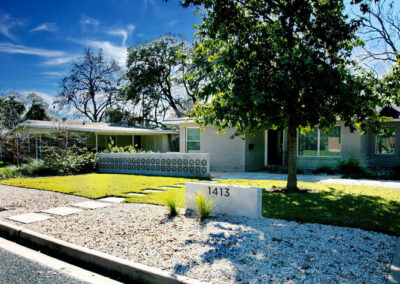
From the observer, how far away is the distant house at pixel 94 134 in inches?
649

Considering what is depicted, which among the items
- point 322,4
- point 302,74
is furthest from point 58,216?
point 322,4

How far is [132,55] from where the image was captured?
29922mm

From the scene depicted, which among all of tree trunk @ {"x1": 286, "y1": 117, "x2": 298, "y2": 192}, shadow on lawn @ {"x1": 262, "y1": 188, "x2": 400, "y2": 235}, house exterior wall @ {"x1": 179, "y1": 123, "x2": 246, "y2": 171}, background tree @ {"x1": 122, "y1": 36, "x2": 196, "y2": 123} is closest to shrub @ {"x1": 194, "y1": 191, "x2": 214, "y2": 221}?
shadow on lawn @ {"x1": 262, "y1": 188, "x2": 400, "y2": 235}

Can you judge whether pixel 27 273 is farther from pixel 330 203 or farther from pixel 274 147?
pixel 274 147

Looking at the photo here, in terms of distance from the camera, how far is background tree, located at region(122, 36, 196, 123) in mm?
29703

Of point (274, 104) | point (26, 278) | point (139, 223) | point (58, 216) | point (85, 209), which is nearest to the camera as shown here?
point (26, 278)

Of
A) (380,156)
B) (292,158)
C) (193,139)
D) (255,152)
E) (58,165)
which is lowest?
(58,165)

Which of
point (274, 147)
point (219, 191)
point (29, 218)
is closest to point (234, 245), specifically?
point (219, 191)

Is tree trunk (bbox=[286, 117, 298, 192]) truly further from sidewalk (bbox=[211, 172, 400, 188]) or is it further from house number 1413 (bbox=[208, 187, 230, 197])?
house number 1413 (bbox=[208, 187, 230, 197])

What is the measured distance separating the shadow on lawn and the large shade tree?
Result: 1.36 m

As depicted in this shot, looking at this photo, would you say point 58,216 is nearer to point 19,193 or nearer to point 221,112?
point 19,193

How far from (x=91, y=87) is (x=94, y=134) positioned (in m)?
16.2

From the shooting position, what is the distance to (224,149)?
584 inches

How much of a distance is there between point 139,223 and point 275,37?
5.22 m
